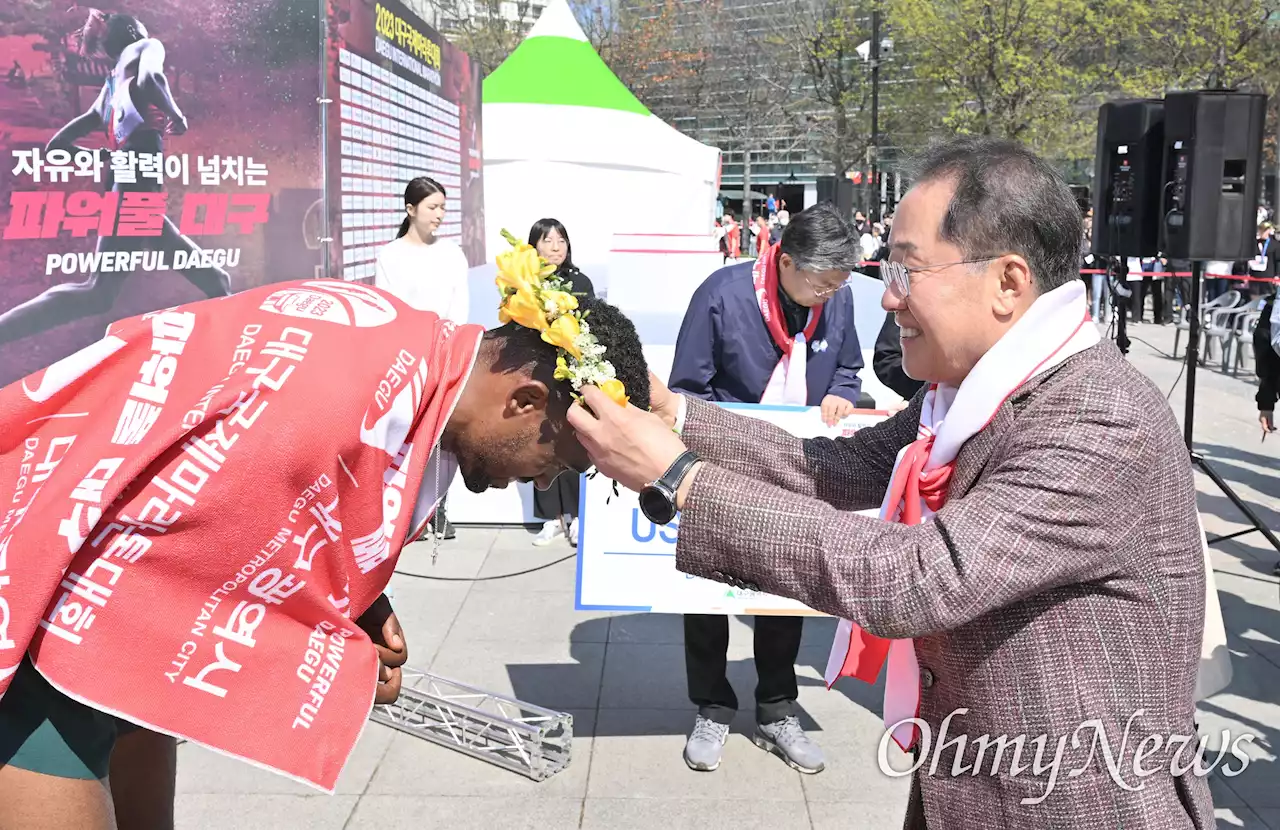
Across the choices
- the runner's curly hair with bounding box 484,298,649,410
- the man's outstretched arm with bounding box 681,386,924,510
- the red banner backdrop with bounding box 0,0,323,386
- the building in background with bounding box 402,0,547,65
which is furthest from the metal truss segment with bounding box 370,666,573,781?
the building in background with bounding box 402,0,547,65

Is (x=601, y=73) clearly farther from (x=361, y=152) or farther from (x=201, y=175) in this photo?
(x=201, y=175)

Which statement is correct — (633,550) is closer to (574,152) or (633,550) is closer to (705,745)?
(705,745)

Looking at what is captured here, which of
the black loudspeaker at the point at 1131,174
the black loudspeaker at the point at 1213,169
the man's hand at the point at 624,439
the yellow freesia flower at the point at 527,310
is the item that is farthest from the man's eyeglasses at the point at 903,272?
the black loudspeaker at the point at 1131,174

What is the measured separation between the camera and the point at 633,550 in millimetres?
4375

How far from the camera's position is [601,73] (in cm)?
1933

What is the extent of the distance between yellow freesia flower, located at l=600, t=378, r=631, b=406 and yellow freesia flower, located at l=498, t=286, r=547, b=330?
0.14 m

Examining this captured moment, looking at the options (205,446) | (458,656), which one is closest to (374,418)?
(205,446)

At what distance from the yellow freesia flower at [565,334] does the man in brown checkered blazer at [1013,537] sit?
87 millimetres

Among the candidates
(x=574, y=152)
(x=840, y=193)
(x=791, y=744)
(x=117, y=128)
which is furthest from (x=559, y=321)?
(x=840, y=193)

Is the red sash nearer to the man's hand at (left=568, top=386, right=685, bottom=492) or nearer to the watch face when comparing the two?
the man's hand at (left=568, top=386, right=685, bottom=492)

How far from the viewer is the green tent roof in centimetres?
1806

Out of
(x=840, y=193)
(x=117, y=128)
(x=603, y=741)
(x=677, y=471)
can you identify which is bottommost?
(x=603, y=741)

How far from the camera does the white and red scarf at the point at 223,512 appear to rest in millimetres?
1479

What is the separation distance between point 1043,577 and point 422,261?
5.65 meters
